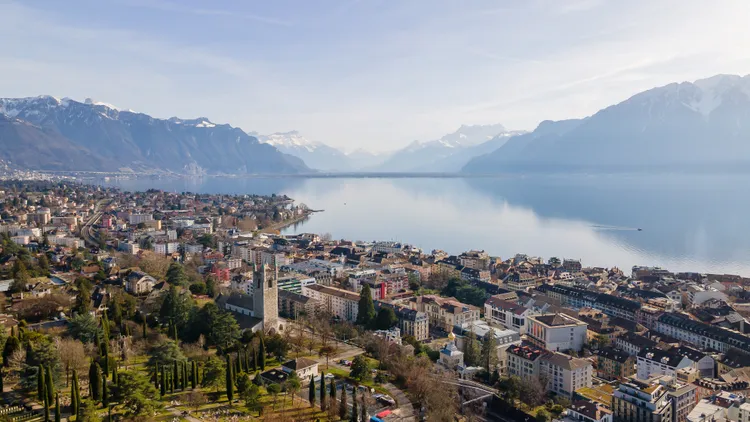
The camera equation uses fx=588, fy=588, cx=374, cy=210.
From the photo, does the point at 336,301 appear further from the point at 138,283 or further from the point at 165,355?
the point at 165,355

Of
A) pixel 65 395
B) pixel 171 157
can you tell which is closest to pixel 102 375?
pixel 65 395

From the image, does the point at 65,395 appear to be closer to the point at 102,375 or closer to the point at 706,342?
the point at 102,375

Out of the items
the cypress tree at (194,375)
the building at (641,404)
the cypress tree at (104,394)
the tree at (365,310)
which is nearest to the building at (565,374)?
the building at (641,404)

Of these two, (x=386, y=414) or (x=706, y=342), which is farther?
(x=706, y=342)

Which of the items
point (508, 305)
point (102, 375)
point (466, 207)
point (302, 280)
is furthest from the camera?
point (466, 207)

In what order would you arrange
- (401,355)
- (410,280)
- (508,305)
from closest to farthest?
(401,355) < (508,305) < (410,280)

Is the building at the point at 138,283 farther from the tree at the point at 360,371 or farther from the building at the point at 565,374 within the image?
the building at the point at 565,374
